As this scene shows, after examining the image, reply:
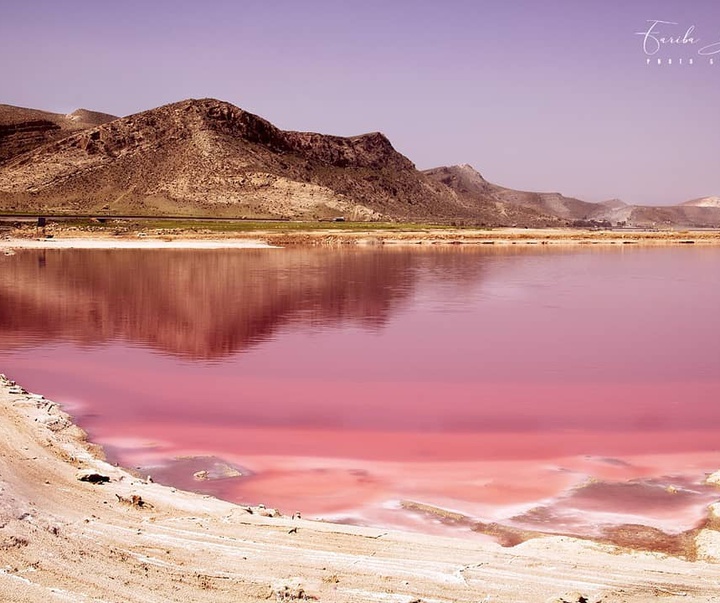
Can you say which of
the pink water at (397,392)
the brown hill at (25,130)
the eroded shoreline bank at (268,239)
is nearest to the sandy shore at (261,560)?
the pink water at (397,392)

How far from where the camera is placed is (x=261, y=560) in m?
8.12

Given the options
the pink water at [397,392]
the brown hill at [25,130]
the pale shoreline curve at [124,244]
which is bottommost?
the pink water at [397,392]

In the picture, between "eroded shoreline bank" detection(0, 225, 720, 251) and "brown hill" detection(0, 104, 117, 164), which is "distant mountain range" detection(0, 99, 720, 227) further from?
"eroded shoreline bank" detection(0, 225, 720, 251)

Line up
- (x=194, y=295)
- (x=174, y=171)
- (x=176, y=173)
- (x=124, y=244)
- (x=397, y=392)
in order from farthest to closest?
(x=174, y=171), (x=176, y=173), (x=124, y=244), (x=194, y=295), (x=397, y=392)

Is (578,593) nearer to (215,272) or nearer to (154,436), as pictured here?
(154,436)

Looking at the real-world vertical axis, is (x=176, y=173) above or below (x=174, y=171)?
below

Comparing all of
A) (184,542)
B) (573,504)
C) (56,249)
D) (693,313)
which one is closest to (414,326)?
(693,313)

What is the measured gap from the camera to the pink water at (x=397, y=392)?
1138cm

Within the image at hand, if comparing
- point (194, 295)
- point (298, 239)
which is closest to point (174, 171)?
point (298, 239)

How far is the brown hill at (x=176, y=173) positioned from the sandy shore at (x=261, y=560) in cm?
12672

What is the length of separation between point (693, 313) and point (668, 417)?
18.3 meters

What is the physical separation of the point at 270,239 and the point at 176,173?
67.8 metres

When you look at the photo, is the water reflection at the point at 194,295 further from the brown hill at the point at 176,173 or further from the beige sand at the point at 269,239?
the brown hill at the point at 176,173

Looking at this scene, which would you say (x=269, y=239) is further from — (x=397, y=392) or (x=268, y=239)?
(x=397, y=392)
